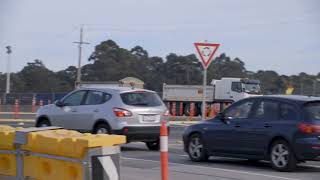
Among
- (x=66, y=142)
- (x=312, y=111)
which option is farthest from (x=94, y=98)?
(x=66, y=142)

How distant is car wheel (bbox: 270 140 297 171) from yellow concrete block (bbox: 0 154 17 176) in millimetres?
5392

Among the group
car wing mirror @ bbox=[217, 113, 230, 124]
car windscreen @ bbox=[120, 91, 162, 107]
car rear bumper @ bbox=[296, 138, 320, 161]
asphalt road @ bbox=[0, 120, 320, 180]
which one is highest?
car windscreen @ bbox=[120, 91, 162, 107]

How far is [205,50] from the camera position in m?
17.0

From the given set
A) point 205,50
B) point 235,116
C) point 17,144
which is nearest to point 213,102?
point 205,50

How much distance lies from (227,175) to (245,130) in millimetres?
1694

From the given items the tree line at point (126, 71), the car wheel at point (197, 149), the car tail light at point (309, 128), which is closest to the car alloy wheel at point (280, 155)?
the car tail light at point (309, 128)

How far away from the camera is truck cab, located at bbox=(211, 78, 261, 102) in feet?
151

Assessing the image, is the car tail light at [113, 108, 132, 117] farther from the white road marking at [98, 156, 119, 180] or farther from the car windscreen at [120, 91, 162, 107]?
the white road marking at [98, 156, 119, 180]

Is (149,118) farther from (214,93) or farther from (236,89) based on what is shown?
(214,93)

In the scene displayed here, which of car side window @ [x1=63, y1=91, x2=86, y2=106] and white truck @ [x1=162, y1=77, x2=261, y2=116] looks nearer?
car side window @ [x1=63, y1=91, x2=86, y2=106]

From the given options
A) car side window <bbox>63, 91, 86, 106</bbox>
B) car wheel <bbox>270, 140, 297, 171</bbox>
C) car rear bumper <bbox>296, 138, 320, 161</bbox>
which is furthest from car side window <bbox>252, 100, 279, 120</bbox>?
car side window <bbox>63, 91, 86, 106</bbox>

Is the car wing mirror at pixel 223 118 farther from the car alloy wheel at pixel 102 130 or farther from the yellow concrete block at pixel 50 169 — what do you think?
the yellow concrete block at pixel 50 169

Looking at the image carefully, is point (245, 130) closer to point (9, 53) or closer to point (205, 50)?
point (205, 50)

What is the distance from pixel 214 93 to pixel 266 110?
3547 cm
